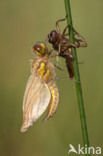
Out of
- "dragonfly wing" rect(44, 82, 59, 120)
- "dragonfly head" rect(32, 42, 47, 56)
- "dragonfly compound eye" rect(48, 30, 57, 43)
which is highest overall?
"dragonfly compound eye" rect(48, 30, 57, 43)

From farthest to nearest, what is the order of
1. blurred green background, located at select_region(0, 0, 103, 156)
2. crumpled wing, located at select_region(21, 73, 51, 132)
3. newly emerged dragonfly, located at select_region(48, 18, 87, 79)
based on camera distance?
blurred green background, located at select_region(0, 0, 103, 156), newly emerged dragonfly, located at select_region(48, 18, 87, 79), crumpled wing, located at select_region(21, 73, 51, 132)

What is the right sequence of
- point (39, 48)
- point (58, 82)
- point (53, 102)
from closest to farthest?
point (53, 102) < point (39, 48) < point (58, 82)

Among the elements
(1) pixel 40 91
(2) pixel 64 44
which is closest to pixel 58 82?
(1) pixel 40 91

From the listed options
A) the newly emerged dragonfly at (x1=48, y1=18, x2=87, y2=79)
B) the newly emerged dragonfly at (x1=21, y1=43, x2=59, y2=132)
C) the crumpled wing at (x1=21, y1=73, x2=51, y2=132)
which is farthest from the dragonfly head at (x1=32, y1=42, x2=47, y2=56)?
the crumpled wing at (x1=21, y1=73, x2=51, y2=132)

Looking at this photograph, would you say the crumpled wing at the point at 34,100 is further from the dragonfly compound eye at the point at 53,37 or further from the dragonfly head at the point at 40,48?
the dragonfly compound eye at the point at 53,37

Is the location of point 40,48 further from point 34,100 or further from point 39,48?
point 34,100

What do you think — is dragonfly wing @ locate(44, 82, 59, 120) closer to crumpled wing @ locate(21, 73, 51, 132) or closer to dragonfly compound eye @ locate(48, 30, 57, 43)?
crumpled wing @ locate(21, 73, 51, 132)

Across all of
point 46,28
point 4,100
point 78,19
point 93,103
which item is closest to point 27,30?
point 46,28
